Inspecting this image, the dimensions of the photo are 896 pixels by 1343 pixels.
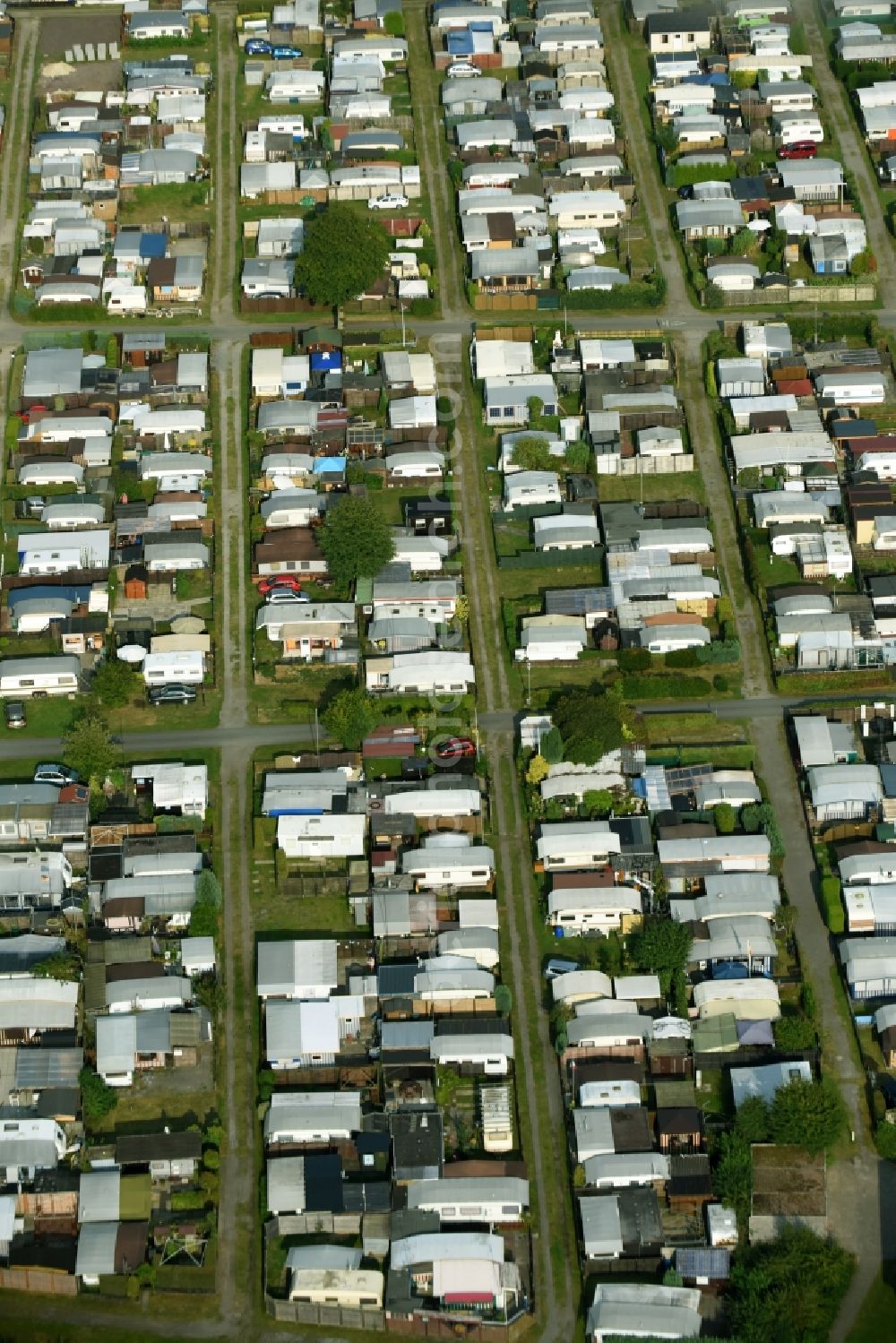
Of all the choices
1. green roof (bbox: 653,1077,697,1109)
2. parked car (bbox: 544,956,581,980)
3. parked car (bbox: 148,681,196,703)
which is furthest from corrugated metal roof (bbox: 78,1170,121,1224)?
parked car (bbox: 148,681,196,703)

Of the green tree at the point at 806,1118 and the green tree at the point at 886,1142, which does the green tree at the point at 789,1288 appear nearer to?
the green tree at the point at 806,1118

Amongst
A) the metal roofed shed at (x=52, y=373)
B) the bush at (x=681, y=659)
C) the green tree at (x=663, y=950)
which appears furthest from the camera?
the metal roofed shed at (x=52, y=373)

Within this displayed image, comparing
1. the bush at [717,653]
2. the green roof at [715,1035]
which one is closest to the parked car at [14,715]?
the bush at [717,653]

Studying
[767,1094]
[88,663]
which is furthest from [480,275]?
[767,1094]

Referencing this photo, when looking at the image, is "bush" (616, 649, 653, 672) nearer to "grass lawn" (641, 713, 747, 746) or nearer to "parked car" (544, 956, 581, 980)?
"grass lawn" (641, 713, 747, 746)

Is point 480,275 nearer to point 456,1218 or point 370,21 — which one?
point 370,21

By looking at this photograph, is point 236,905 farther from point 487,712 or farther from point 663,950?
point 663,950
